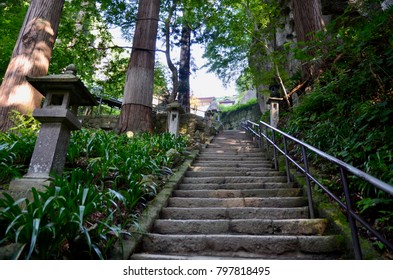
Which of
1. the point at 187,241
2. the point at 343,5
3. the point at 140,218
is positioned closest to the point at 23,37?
the point at 140,218

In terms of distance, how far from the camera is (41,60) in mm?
4855

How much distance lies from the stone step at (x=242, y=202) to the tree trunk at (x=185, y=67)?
9.58 meters

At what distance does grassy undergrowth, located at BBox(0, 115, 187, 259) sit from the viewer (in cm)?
162

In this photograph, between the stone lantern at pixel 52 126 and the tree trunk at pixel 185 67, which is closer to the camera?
the stone lantern at pixel 52 126

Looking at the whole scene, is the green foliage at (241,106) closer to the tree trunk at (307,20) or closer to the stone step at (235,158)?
the tree trunk at (307,20)

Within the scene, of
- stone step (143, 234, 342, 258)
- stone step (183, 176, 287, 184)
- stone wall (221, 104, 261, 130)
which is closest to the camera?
stone step (143, 234, 342, 258)

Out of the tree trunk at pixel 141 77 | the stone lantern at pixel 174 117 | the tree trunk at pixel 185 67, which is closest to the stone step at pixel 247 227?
the tree trunk at pixel 141 77

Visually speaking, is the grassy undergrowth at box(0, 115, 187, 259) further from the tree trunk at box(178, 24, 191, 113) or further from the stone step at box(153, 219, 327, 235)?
the tree trunk at box(178, 24, 191, 113)

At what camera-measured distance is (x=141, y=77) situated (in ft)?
22.2

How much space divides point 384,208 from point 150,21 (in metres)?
7.18

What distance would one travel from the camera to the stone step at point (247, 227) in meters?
2.46

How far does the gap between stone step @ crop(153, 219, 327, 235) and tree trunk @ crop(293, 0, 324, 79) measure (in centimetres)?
426

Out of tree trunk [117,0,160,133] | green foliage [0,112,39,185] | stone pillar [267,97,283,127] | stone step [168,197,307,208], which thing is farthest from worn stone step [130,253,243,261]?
stone pillar [267,97,283,127]

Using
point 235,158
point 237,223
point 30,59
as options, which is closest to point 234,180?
point 237,223
